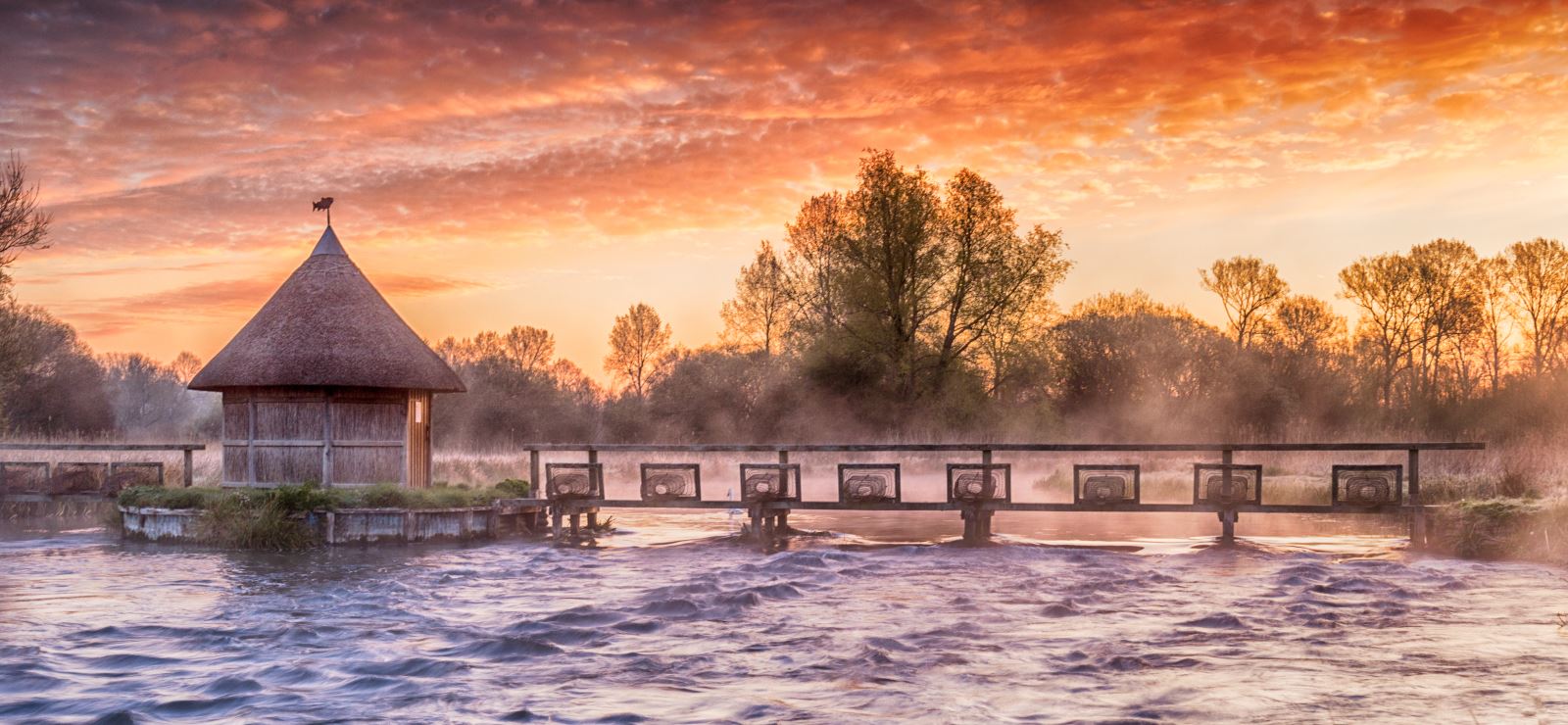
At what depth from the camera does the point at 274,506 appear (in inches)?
826

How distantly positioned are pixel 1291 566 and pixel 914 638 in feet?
25.2

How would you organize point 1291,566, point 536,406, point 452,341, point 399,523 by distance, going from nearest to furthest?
point 1291,566 → point 399,523 → point 536,406 → point 452,341

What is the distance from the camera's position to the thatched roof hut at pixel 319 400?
74.5 ft

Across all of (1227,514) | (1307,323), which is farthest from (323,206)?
(1307,323)

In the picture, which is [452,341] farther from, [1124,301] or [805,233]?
[1124,301]

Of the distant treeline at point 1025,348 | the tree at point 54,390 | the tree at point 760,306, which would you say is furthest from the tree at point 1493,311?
the tree at point 54,390

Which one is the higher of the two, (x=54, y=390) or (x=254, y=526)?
(x=54, y=390)

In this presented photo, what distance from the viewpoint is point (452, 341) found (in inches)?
2894

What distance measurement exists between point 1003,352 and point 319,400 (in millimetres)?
26500

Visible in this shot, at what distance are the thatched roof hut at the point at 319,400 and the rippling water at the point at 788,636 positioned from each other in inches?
110

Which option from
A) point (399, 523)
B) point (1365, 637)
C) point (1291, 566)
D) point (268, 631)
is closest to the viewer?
point (1365, 637)

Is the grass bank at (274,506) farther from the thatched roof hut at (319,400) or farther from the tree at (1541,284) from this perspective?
the tree at (1541,284)

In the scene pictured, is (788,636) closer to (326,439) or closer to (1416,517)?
(1416,517)

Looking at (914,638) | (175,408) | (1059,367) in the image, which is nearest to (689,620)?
(914,638)
